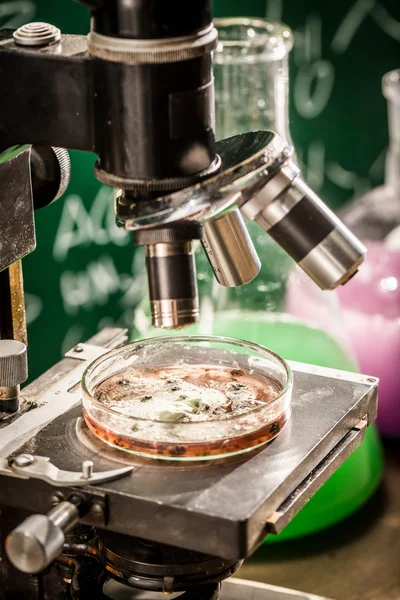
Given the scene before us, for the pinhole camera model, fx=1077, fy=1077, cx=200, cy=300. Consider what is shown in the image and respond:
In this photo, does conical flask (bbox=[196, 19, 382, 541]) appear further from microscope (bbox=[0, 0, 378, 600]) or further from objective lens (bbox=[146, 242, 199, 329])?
objective lens (bbox=[146, 242, 199, 329])

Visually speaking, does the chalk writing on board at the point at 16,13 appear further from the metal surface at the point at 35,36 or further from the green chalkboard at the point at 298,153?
the metal surface at the point at 35,36

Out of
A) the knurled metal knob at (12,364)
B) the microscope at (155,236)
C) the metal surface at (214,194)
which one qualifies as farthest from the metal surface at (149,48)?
the knurled metal knob at (12,364)

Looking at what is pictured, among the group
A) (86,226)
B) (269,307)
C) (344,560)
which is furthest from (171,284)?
(86,226)

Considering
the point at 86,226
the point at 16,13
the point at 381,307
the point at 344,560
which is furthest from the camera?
the point at 86,226

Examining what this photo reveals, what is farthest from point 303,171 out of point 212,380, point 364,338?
point 212,380

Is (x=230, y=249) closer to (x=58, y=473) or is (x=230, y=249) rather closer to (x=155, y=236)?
(x=155, y=236)

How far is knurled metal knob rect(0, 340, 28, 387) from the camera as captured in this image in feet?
3.86

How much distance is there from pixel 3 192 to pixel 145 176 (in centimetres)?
21

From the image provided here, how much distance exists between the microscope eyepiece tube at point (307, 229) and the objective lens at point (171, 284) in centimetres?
8

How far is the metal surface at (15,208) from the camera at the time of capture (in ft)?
3.69

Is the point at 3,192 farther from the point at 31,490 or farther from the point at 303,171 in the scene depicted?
the point at 303,171

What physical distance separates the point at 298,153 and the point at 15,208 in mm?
1538

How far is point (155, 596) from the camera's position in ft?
4.31

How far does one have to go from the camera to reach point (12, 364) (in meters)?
1.18
